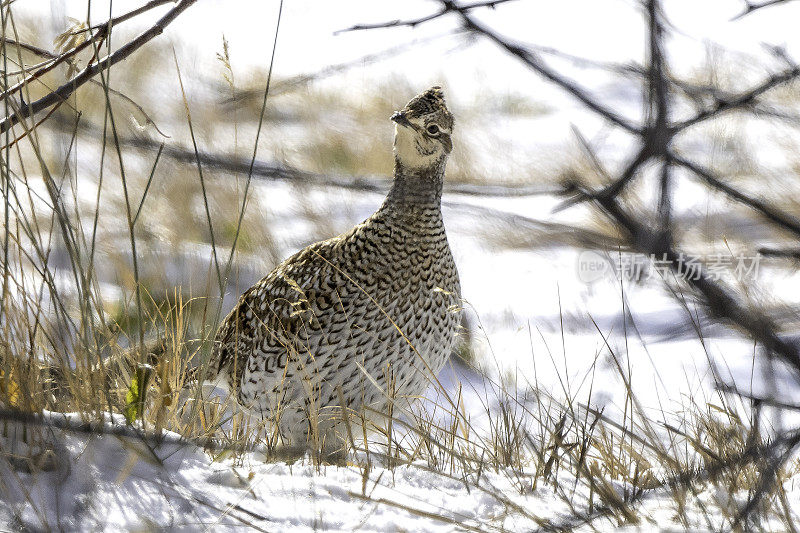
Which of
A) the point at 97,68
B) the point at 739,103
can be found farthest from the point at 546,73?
the point at 97,68

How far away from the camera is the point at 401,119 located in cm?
290

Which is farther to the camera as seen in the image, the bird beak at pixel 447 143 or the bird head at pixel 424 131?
the bird beak at pixel 447 143

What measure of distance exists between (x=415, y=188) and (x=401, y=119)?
0.25 metres

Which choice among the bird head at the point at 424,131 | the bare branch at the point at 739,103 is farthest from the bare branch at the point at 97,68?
the bare branch at the point at 739,103

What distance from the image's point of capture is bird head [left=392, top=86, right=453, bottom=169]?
2.92m

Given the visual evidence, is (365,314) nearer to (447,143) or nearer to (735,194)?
(447,143)

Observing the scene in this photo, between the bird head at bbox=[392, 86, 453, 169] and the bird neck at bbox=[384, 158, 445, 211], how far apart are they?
22mm

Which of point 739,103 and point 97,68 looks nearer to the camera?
point 739,103

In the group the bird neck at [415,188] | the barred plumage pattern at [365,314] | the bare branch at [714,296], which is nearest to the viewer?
the bare branch at [714,296]

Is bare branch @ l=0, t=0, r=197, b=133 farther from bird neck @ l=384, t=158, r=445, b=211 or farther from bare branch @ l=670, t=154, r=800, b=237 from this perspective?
bare branch @ l=670, t=154, r=800, b=237

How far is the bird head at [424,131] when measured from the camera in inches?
115

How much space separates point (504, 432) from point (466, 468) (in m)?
0.49

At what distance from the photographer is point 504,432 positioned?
7.72ft

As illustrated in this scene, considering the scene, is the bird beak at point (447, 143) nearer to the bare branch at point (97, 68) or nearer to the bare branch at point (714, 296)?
the bare branch at point (97, 68)
